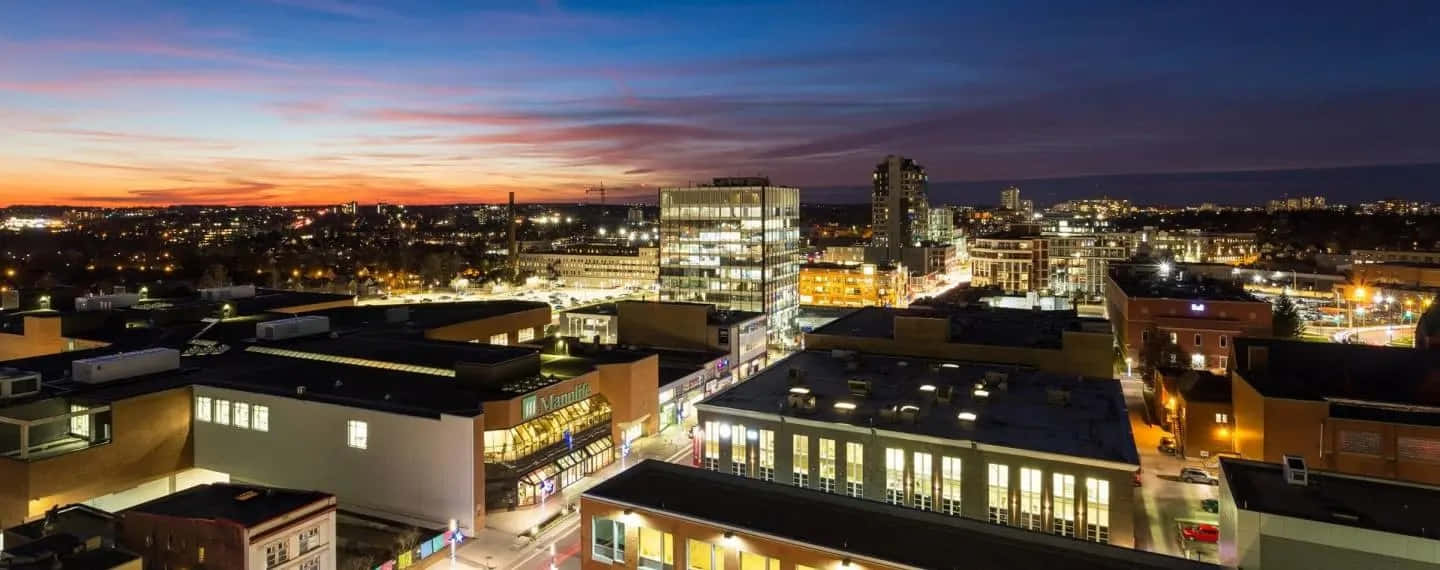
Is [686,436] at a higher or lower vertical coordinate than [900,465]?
lower

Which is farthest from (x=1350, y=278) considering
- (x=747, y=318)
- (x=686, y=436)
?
(x=686, y=436)

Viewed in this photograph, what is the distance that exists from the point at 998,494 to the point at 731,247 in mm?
43128

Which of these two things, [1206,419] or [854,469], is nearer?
[854,469]

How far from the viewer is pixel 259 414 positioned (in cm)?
3094

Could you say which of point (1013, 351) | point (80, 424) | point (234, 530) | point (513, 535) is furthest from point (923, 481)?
point (80, 424)

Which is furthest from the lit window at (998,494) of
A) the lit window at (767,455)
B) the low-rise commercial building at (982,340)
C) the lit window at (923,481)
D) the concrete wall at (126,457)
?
the concrete wall at (126,457)

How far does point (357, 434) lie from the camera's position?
1143 inches

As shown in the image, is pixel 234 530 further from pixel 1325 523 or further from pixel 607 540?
pixel 1325 523

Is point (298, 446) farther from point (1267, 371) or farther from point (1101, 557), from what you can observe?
point (1267, 371)

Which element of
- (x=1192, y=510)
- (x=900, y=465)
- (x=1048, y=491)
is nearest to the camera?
(x=1048, y=491)

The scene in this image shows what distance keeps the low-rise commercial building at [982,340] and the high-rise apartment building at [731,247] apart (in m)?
22.0

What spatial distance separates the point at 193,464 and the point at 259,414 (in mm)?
4540

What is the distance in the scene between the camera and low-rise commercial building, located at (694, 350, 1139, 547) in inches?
912

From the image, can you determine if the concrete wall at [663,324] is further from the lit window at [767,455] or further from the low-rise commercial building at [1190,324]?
the low-rise commercial building at [1190,324]
